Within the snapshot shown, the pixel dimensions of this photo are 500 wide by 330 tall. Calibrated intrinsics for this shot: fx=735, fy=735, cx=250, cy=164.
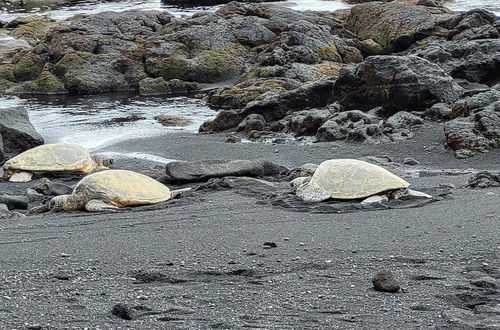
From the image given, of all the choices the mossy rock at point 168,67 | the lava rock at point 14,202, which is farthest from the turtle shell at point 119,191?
the mossy rock at point 168,67

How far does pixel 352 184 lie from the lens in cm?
716

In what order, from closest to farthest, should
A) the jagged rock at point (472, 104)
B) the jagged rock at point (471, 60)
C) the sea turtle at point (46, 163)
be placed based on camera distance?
the sea turtle at point (46, 163)
the jagged rock at point (472, 104)
the jagged rock at point (471, 60)

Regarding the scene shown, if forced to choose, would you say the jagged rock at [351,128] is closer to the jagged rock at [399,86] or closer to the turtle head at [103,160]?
the jagged rock at [399,86]

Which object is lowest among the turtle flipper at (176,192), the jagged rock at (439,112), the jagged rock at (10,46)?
the jagged rock at (10,46)

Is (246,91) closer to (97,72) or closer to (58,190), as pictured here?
(97,72)

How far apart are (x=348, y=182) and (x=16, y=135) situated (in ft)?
25.2

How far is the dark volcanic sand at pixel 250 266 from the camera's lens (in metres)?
4.15

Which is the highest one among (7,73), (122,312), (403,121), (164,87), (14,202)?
(122,312)

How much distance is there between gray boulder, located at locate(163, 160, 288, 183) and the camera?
29.3 feet

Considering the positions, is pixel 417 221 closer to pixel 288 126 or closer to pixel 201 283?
pixel 201 283

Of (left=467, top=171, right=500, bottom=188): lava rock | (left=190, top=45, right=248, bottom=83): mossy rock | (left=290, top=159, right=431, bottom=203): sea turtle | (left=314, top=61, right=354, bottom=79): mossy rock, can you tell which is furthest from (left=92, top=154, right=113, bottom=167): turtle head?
(left=190, top=45, right=248, bottom=83): mossy rock

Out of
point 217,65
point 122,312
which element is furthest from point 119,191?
point 217,65

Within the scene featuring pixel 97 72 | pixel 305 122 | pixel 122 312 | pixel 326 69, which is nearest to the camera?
pixel 122 312

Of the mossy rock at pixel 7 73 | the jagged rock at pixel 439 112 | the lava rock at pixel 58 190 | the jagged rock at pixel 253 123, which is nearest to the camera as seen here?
the lava rock at pixel 58 190
